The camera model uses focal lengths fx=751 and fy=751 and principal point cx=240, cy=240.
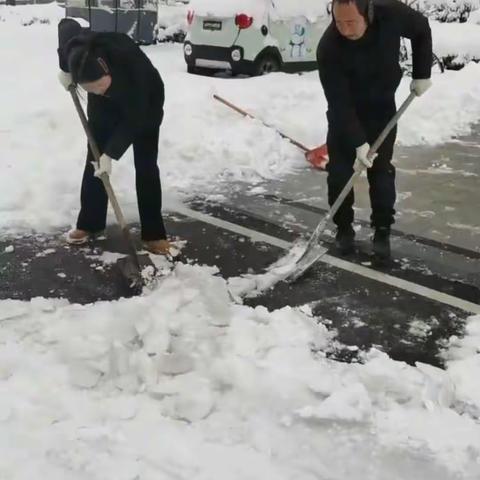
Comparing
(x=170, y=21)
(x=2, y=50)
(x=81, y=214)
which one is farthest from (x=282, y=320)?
(x=170, y=21)

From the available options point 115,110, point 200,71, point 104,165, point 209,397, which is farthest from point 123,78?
point 200,71

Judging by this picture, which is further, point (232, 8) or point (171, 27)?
point (171, 27)

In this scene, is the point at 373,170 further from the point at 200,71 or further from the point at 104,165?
the point at 200,71

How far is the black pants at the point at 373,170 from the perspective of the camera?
4734 mm

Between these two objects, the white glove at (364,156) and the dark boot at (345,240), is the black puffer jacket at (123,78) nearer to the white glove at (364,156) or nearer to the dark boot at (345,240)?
the white glove at (364,156)

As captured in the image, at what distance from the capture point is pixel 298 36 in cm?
1167

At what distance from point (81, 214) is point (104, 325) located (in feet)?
5.25

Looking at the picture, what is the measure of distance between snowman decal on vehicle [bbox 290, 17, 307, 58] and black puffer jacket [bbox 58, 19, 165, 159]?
7.48 metres

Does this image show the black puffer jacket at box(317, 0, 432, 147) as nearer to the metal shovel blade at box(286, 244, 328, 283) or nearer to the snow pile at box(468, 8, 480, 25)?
the metal shovel blade at box(286, 244, 328, 283)

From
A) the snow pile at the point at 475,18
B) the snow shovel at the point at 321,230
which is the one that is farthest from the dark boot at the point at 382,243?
the snow pile at the point at 475,18

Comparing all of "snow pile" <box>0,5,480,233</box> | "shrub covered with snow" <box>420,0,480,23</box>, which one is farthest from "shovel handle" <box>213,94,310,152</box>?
"shrub covered with snow" <box>420,0,480,23</box>

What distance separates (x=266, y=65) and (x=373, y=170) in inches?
273

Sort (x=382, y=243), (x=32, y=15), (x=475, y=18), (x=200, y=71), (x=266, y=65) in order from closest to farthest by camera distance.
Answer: (x=382, y=243), (x=266, y=65), (x=200, y=71), (x=475, y=18), (x=32, y=15)

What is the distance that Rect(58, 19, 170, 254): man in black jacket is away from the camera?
13.8 ft
